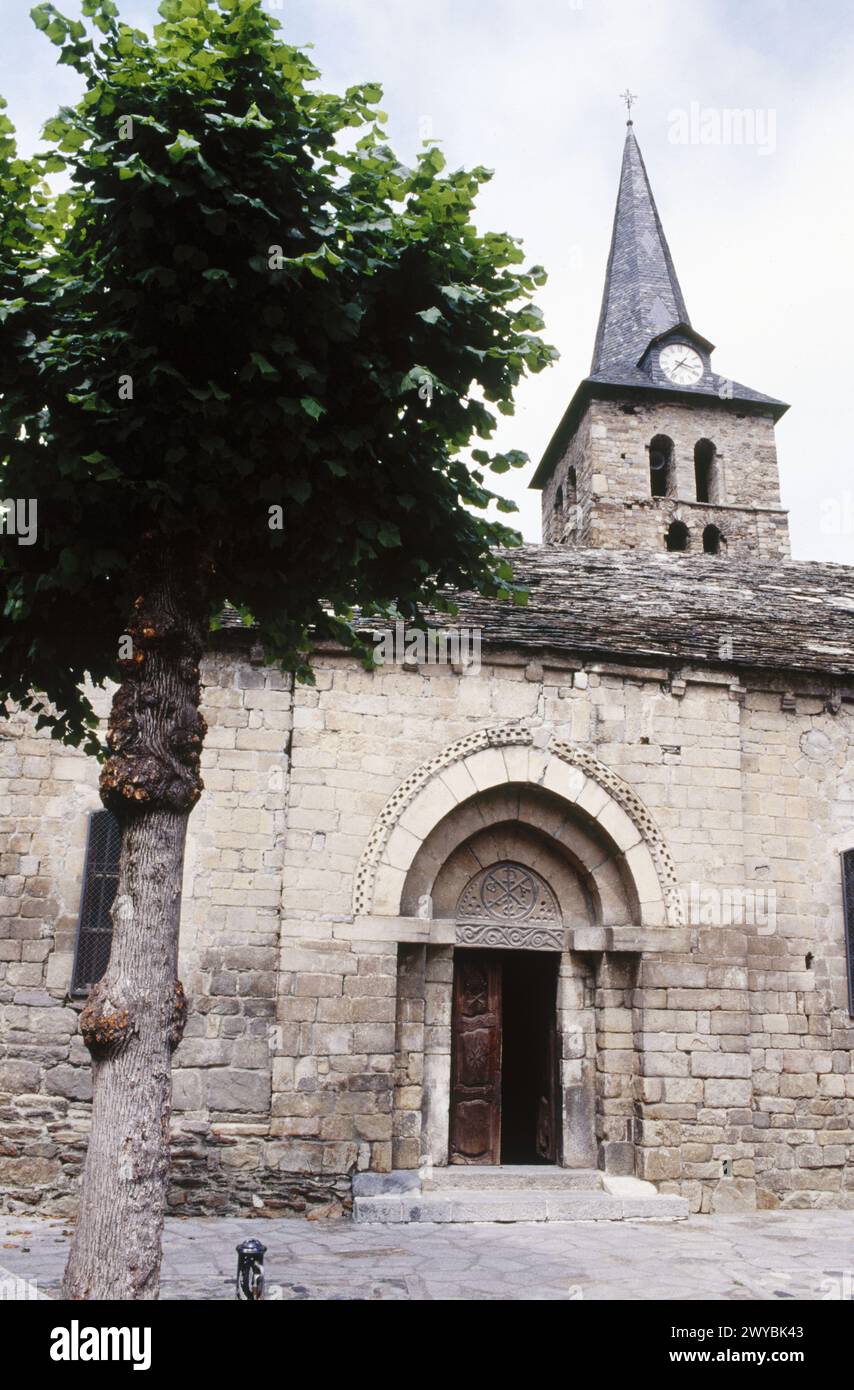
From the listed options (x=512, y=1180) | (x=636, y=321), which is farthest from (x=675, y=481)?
(x=512, y=1180)

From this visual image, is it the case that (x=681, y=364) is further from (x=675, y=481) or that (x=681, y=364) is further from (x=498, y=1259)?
(x=498, y=1259)

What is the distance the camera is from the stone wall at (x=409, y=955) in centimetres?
843

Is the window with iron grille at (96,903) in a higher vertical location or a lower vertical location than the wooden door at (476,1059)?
higher

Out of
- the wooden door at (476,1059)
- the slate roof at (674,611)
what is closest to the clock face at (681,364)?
the slate roof at (674,611)

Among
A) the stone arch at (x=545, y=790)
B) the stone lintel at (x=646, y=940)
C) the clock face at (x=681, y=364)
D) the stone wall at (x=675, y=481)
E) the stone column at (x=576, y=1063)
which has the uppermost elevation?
the clock face at (x=681, y=364)

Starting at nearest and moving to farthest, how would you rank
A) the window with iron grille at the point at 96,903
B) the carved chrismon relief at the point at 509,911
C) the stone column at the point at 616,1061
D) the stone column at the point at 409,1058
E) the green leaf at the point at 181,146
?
the green leaf at the point at 181,146
the window with iron grille at the point at 96,903
the stone column at the point at 409,1058
the stone column at the point at 616,1061
the carved chrismon relief at the point at 509,911

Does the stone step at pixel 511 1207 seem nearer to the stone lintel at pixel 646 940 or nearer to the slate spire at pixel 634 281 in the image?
the stone lintel at pixel 646 940

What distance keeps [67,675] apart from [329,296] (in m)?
2.72

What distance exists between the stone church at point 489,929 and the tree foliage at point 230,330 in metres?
3.61

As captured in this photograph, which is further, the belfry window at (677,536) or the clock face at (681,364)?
the clock face at (681,364)

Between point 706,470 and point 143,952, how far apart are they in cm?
2044

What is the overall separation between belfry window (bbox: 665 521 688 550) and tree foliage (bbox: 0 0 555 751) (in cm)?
1636

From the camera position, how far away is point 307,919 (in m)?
8.79
